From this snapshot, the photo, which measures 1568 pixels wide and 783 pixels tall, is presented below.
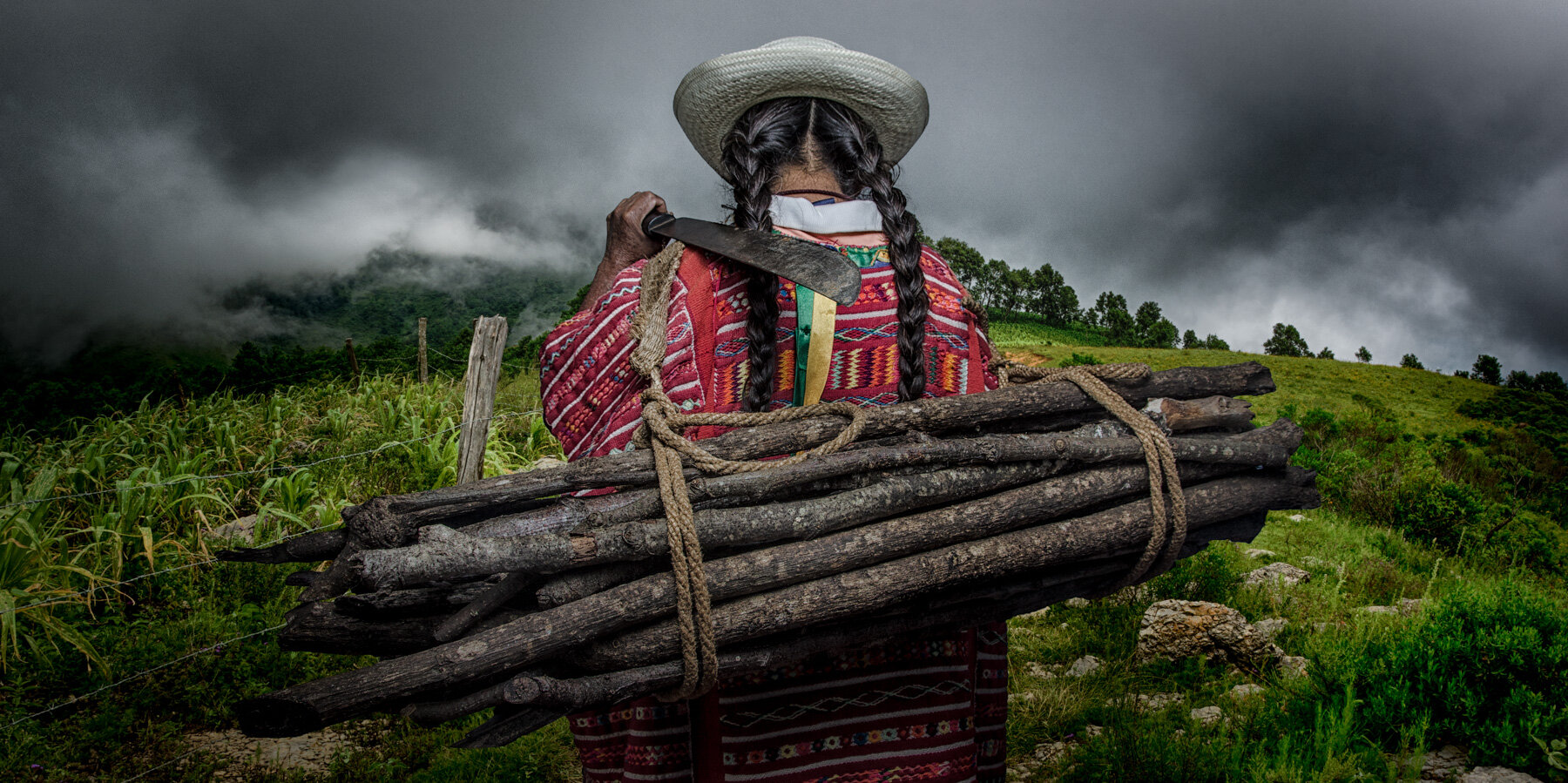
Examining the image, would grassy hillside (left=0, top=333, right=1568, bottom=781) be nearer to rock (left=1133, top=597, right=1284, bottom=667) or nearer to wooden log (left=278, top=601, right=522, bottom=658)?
rock (left=1133, top=597, right=1284, bottom=667)

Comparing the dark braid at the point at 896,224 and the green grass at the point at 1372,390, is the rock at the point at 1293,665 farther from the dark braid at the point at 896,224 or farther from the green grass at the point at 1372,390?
the green grass at the point at 1372,390

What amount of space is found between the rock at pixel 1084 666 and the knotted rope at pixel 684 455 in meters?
3.39

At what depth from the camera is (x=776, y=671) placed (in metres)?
1.82

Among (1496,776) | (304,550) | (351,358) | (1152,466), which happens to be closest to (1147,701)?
(1496,776)

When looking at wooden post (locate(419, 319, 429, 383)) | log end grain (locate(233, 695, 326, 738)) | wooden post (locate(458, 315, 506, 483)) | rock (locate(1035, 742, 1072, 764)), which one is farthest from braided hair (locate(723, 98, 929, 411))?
wooden post (locate(419, 319, 429, 383))

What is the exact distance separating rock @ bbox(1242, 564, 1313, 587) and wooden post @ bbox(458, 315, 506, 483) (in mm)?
5806

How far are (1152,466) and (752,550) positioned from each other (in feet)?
3.06

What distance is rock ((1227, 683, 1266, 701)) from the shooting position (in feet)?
11.0

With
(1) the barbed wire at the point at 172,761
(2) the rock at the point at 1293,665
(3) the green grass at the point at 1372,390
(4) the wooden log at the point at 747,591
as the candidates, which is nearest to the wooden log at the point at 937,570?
(4) the wooden log at the point at 747,591

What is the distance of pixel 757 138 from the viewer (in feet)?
6.82

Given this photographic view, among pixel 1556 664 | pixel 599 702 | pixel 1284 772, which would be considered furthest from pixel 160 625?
pixel 1556 664

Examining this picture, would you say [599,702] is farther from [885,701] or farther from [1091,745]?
[1091,745]

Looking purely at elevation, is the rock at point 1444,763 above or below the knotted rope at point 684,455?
below

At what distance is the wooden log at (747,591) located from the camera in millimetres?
1115
